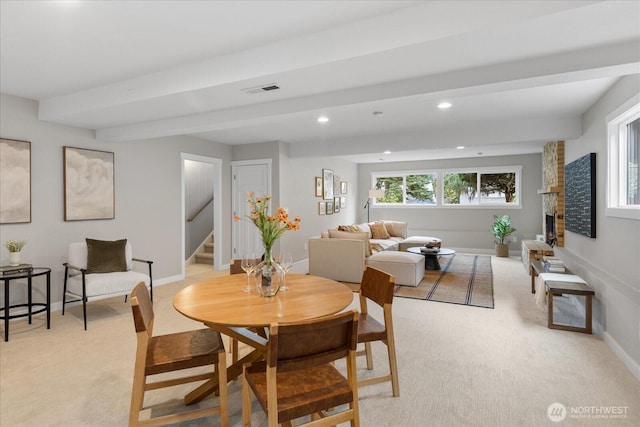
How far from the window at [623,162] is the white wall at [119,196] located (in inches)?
216

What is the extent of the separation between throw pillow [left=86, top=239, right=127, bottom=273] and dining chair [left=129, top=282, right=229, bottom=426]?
237 centimetres

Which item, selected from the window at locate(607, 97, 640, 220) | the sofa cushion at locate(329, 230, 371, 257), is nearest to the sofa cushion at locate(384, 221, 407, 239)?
the sofa cushion at locate(329, 230, 371, 257)

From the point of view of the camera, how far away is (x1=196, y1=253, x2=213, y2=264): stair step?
7.02 m

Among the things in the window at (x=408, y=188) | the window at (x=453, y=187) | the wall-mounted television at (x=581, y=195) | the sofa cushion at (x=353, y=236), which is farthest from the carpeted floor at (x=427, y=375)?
the window at (x=408, y=188)

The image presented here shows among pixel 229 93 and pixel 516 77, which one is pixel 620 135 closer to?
pixel 516 77

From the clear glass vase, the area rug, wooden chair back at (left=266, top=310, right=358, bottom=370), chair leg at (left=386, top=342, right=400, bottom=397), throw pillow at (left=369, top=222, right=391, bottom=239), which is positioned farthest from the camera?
throw pillow at (left=369, top=222, right=391, bottom=239)

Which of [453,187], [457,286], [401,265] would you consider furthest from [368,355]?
[453,187]

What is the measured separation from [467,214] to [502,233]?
1050 mm

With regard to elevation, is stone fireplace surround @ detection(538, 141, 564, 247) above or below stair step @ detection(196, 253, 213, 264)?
above

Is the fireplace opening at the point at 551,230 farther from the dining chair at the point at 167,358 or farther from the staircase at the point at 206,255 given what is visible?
the staircase at the point at 206,255

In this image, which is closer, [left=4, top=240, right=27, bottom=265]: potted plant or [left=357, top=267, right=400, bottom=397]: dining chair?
[left=357, top=267, right=400, bottom=397]: dining chair

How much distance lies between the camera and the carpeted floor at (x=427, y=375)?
2.02 metres

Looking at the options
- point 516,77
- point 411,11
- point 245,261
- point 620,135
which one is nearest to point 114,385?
point 245,261

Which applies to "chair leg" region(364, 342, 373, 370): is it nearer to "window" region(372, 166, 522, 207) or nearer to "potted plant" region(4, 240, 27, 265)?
"potted plant" region(4, 240, 27, 265)
